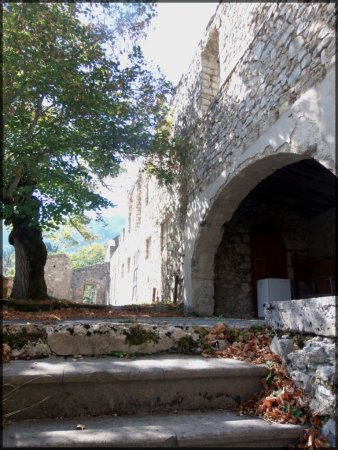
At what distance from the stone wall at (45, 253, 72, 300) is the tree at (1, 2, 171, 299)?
39.9 ft

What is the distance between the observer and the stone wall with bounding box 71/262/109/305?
22.6 meters

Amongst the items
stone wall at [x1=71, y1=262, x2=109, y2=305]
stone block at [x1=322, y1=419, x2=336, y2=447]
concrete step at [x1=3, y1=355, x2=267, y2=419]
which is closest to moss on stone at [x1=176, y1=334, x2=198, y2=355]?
concrete step at [x1=3, y1=355, x2=267, y2=419]

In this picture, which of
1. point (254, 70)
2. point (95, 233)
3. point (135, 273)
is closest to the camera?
point (254, 70)

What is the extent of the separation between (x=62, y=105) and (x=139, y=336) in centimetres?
532

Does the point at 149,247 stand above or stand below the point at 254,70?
below

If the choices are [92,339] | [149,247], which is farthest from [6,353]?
[149,247]

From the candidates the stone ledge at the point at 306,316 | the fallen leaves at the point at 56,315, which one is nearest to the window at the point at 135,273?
the fallen leaves at the point at 56,315

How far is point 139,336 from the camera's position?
254 cm

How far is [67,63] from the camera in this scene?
19.9 feet

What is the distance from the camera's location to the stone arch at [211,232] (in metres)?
5.63

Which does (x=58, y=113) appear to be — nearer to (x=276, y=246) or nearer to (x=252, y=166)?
(x=252, y=166)

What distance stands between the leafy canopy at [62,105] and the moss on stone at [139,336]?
13.6 feet

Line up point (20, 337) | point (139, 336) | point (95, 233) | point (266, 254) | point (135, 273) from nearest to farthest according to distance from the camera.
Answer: point (20, 337), point (139, 336), point (266, 254), point (135, 273), point (95, 233)

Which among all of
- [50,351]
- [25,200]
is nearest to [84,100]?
[25,200]
